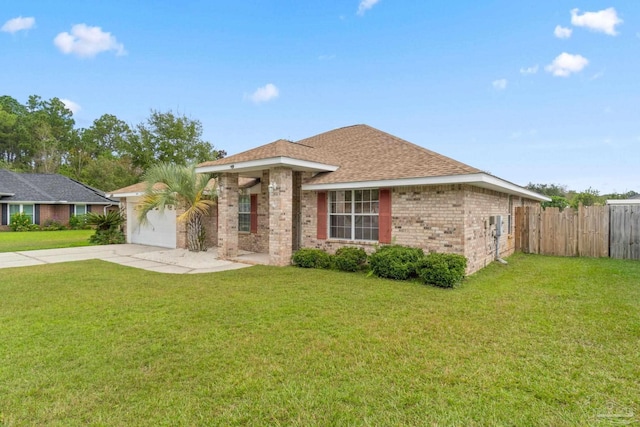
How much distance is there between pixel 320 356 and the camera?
3.65 metres

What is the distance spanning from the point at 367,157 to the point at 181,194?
678cm

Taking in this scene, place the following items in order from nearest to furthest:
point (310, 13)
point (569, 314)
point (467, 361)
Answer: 1. point (467, 361)
2. point (569, 314)
3. point (310, 13)

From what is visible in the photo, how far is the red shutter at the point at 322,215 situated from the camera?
33.6 ft

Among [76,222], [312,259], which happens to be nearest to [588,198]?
[312,259]

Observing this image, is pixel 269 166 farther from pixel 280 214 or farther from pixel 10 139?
pixel 10 139

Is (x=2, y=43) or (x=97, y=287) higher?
(x=2, y=43)

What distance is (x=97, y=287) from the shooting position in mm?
6973

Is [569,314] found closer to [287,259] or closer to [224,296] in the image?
[224,296]

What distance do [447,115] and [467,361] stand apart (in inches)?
A: 631

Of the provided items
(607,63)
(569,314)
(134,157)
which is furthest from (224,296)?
(134,157)

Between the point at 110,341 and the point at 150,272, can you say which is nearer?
the point at 110,341

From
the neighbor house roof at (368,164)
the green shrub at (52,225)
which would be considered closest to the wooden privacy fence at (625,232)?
the neighbor house roof at (368,164)

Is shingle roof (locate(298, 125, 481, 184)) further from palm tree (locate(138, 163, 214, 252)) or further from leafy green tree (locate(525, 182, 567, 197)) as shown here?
leafy green tree (locate(525, 182, 567, 197))

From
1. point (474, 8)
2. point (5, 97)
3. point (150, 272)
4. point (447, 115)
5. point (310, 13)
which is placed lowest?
point (150, 272)
